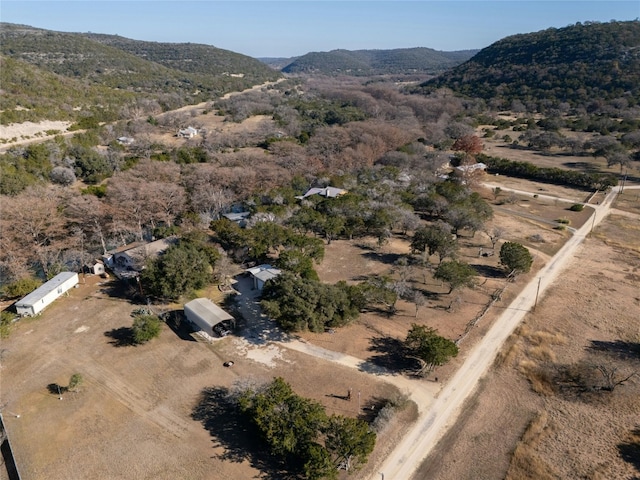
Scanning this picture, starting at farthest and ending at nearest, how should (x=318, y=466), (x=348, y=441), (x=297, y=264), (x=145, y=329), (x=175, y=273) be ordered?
(x=297, y=264) < (x=175, y=273) < (x=145, y=329) < (x=348, y=441) < (x=318, y=466)

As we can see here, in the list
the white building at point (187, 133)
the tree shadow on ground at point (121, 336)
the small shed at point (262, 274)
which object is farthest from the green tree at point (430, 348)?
the white building at point (187, 133)

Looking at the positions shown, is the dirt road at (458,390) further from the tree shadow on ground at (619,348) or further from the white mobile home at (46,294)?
the white mobile home at (46,294)

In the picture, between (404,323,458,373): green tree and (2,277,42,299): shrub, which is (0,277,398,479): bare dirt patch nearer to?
(404,323,458,373): green tree

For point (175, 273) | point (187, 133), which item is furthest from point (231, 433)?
point (187, 133)


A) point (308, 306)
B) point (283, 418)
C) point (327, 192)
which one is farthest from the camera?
point (327, 192)

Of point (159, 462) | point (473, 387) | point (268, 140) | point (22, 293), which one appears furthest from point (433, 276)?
point (268, 140)

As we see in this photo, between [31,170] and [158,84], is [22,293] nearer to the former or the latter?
[31,170]

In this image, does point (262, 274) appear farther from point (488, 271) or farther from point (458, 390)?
point (488, 271)
